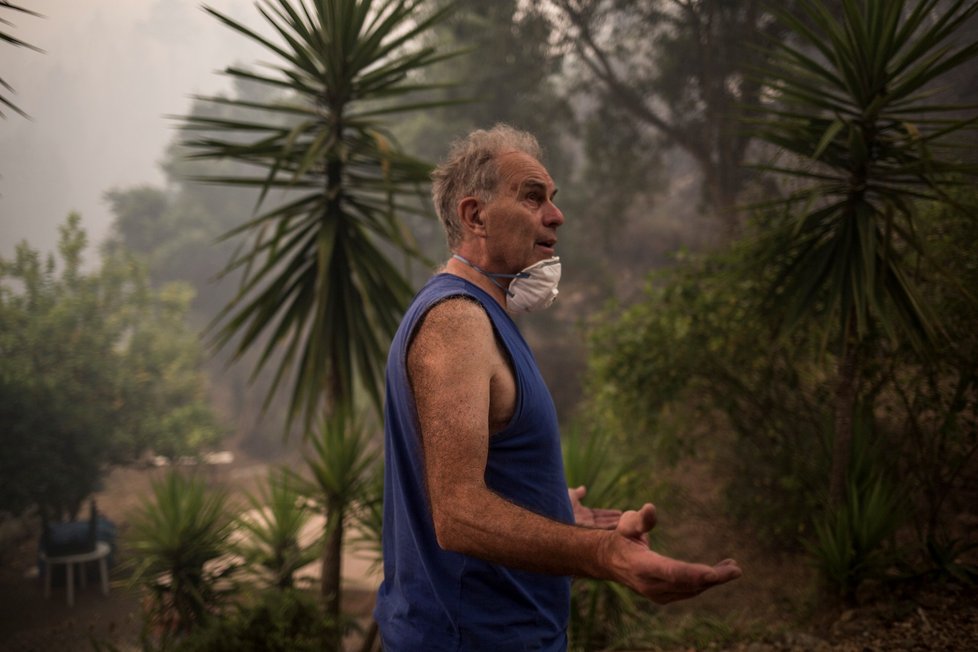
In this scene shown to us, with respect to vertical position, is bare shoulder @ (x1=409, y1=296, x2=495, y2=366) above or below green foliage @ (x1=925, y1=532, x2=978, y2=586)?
above

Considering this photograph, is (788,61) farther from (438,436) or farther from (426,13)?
(426,13)

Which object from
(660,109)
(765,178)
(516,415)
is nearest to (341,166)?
(516,415)

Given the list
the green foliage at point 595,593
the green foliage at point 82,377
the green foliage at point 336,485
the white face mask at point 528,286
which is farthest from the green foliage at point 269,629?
the green foliage at point 82,377

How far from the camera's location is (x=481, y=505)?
1.12 m

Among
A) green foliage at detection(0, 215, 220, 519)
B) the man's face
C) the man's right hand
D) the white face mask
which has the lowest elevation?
green foliage at detection(0, 215, 220, 519)

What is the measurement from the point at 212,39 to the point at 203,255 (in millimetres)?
35245

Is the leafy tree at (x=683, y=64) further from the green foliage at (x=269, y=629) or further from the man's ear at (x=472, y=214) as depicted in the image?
the man's ear at (x=472, y=214)

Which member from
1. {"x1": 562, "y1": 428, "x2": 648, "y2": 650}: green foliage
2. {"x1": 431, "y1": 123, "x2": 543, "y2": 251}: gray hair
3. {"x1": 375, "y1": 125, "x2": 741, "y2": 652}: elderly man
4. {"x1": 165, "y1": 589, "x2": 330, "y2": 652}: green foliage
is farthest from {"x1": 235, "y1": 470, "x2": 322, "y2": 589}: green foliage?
{"x1": 431, "y1": 123, "x2": 543, "y2": 251}: gray hair

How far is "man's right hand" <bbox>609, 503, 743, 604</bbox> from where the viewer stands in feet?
3.03

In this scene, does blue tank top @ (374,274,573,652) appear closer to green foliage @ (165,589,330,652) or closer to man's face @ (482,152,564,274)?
man's face @ (482,152,564,274)

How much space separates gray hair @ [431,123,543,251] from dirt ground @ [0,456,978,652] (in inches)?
107

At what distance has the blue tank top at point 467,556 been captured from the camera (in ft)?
4.46

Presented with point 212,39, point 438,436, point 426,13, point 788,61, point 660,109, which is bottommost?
point 438,436

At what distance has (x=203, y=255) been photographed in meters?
30.7
